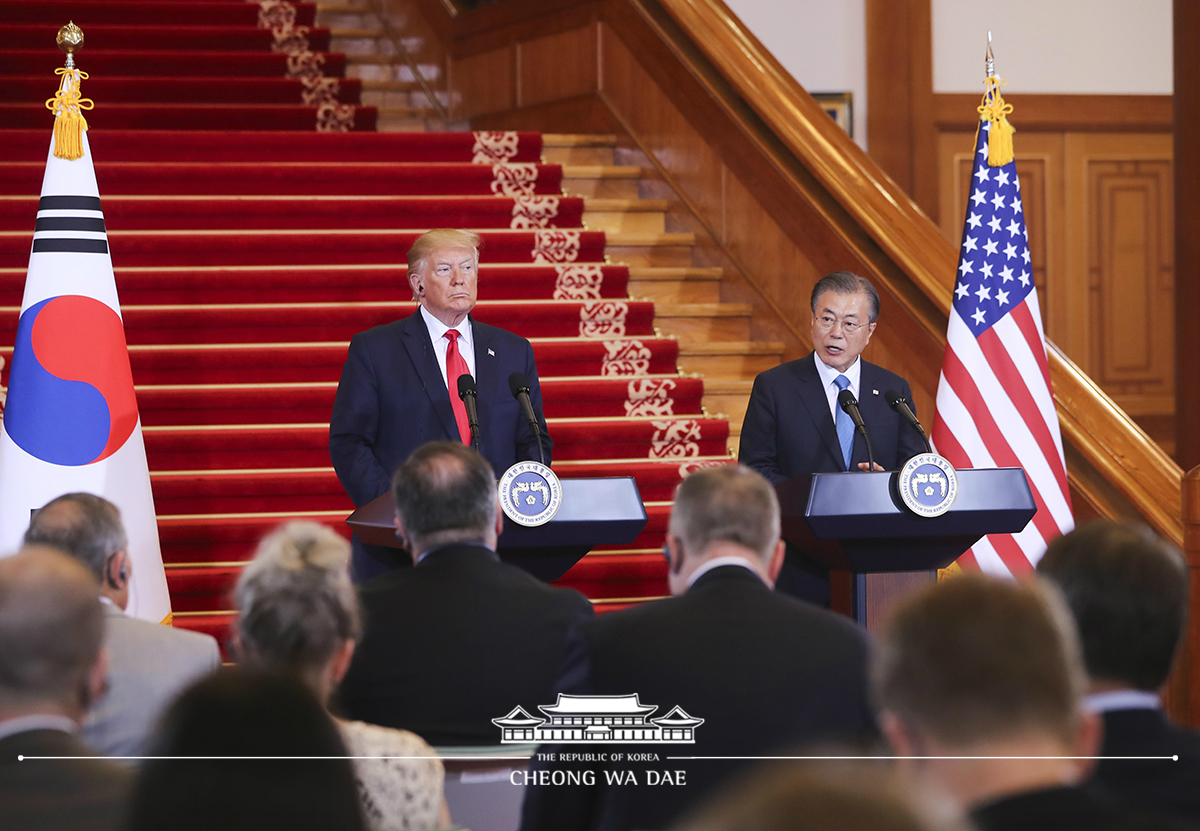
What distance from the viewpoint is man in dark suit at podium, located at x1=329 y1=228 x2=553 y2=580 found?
3762 millimetres

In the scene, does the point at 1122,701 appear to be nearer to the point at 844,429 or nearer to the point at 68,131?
the point at 844,429

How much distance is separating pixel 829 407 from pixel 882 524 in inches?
27.2

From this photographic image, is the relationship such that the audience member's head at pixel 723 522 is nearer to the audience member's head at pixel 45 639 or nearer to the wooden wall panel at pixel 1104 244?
the audience member's head at pixel 45 639

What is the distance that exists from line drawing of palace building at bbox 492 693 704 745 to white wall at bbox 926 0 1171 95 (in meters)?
6.68

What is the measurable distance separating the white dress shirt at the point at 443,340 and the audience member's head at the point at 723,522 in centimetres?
170

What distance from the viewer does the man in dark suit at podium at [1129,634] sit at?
5.80 ft

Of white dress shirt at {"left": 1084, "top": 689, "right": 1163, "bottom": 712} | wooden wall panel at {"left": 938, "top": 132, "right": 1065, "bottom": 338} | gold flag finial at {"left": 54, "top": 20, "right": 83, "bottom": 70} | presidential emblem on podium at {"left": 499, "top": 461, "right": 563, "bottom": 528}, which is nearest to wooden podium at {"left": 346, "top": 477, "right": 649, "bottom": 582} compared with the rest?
presidential emblem on podium at {"left": 499, "top": 461, "right": 563, "bottom": 528}

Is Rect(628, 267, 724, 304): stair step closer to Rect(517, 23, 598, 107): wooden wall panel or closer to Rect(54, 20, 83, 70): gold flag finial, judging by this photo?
Rect(517, 23, 598, 107): wooden wall panel

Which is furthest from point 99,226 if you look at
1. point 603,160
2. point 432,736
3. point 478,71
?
point 478,71

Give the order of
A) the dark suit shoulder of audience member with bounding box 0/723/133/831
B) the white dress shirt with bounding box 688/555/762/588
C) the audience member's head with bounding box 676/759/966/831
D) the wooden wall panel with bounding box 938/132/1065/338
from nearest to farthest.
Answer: the audience member's head with bounding box 676/759/966/831 → the dark suit shoulder of audience member with bounding box 0/723/133/831 → the white dress shirt with bounding box 688/555/762/588 → the wooden wall panel with bounding box 938/132/1065/338

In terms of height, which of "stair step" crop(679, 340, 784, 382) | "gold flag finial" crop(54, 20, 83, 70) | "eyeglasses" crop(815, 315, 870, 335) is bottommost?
"stair step" crop(679, 340, 784, 382)

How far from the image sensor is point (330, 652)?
6.29 feet

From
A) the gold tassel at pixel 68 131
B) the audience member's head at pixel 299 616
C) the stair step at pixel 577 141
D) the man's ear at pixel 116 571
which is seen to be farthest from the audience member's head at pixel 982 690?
the stair step at pixel 577 141

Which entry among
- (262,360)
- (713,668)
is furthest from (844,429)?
(262,360)
